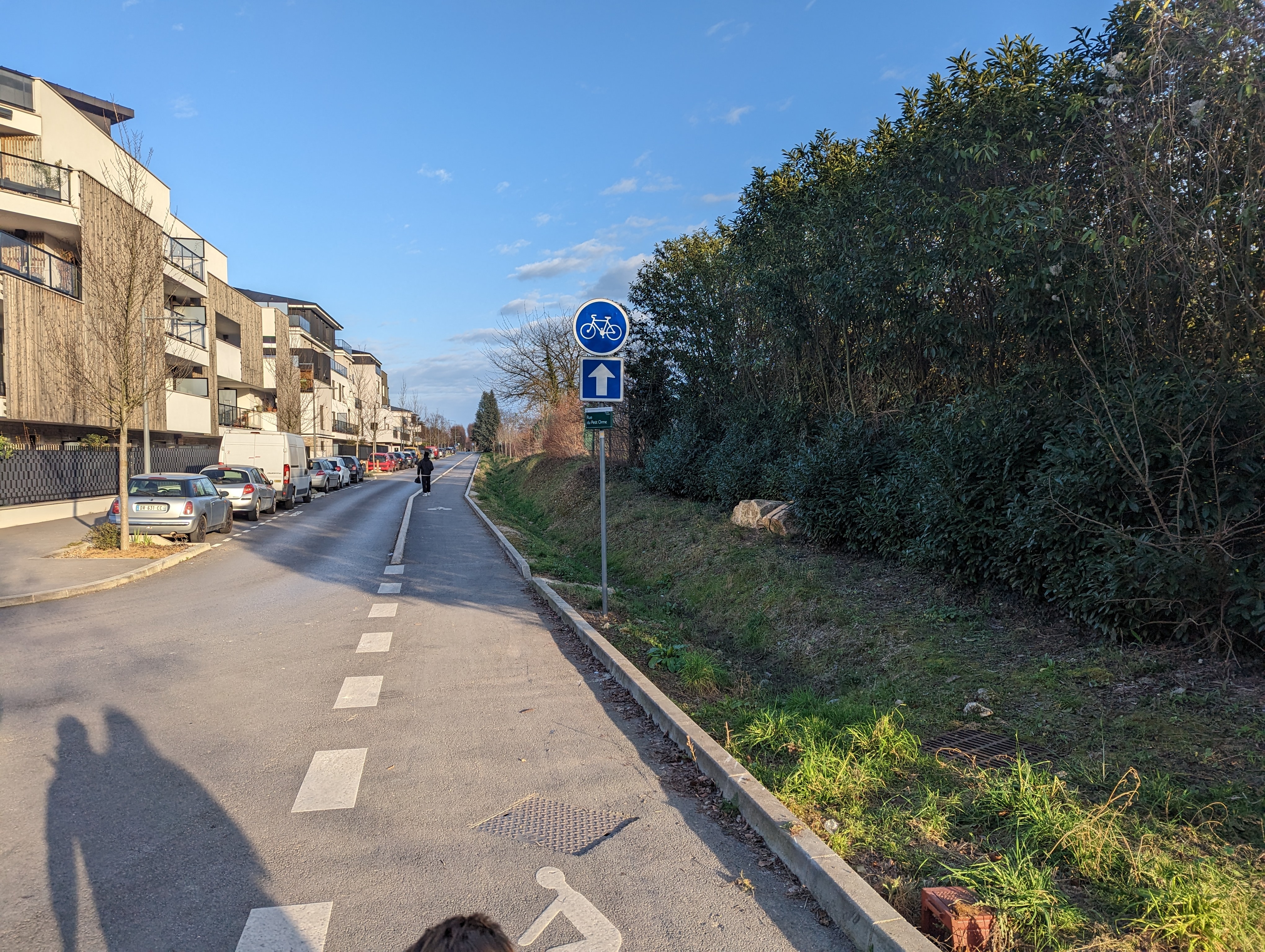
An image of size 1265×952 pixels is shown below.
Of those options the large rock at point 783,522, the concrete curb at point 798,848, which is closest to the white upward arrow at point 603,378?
the concrete curb at point 798,848

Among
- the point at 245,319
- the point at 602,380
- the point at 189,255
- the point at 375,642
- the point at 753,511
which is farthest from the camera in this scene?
the point at 245,319

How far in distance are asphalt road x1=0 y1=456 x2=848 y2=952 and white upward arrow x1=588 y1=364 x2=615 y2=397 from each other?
Answer: 276 centimetres

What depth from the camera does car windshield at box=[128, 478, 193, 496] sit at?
1623cm

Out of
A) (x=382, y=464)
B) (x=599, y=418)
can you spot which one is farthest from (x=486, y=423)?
(x=599, y=418)

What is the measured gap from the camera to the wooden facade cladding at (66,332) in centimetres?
2019

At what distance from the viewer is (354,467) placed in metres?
50.1

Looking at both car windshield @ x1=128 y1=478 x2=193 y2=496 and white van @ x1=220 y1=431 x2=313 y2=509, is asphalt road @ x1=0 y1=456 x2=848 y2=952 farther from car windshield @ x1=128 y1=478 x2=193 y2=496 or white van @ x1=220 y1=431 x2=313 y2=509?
white van @ x1=220 y1=431 x2=313 y2=509

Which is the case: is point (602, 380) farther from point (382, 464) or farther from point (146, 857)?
point (382, 464)

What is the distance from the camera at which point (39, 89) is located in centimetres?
2434

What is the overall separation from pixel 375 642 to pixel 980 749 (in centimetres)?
595

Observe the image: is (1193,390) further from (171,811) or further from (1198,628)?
(171,811)

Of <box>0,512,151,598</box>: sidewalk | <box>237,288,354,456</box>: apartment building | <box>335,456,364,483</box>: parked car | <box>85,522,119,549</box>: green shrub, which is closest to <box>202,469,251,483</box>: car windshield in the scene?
<box>0,512,151,598</box>: sidewalk

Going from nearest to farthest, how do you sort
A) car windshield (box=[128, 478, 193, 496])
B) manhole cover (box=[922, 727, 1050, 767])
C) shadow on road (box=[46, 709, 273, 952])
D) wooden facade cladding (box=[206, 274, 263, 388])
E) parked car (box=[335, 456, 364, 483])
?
shadow on road (box=[46, 709, 273, 952]) → manhole cover (box=[922, 727, 1050, 767]) → car windshield (box=[128, 478, 193, 496]) → wooden facade cladding (box=[206, 274, 263, 388]) → parked car (box=[335, 456, 364, 483])

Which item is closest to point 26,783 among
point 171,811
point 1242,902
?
point 171,811
